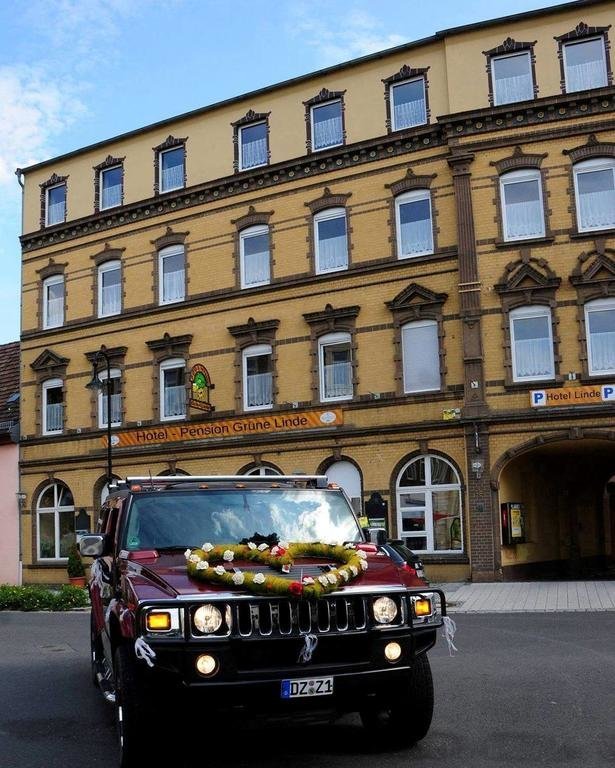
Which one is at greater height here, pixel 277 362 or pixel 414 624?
pixel 277 362

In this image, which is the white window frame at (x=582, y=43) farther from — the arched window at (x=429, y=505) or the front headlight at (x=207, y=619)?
the front headlight at (x=207, y=619)

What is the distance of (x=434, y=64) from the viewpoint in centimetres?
2481

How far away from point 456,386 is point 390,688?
17.7 m

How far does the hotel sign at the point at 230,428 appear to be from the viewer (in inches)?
985

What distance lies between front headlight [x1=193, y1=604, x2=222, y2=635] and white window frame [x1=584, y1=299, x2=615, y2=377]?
59.6ft

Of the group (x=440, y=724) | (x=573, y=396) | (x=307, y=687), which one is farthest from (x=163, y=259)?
(x=307, y=687)

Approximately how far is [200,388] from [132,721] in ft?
69.1

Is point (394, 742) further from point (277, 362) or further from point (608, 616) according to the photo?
point (277, 362)

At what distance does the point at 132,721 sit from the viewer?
18.2 feet

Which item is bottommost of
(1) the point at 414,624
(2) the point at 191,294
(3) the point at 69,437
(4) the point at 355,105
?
(1) the point at 414,624

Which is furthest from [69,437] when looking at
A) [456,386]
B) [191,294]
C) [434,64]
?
[434,64]

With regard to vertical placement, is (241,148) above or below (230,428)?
above

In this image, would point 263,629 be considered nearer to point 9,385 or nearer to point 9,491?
point 9,491

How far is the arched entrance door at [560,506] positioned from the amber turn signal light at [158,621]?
17887 mm
